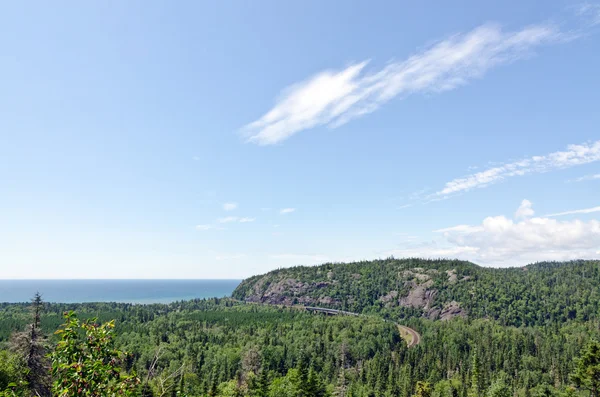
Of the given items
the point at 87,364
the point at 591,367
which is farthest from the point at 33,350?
the point at 591,367

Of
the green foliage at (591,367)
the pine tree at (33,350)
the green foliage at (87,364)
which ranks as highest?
the green foliage at (87,364)

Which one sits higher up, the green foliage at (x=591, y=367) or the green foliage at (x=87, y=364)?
the green foliage at (x=87, y=364)

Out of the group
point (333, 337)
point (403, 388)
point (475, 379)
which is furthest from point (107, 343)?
point (333, 337)

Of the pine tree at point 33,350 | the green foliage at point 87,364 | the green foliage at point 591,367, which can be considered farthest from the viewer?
the green foliage at point 591,367

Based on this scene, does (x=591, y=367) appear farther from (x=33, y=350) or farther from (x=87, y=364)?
(x=33, y=350)

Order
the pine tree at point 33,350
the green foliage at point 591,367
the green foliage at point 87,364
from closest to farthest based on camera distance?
the green foliage at point 87,364 < the pine tree at point 33,350 < the green foliage at point 591,367

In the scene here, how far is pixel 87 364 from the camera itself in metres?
10.3

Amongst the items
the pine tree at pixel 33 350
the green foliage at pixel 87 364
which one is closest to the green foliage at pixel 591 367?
the green foliage at pixel 87 364

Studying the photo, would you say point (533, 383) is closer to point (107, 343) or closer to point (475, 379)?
point (475, 379)

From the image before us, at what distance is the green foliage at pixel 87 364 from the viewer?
396 inches

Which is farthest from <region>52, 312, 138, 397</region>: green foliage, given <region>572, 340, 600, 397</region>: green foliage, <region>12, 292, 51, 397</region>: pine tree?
<region>572, 340, 600, 397</region>: green foliage

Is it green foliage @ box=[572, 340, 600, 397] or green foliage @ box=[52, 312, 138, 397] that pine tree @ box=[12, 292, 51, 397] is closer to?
green foliage @ box=[52, 312, 138, 397]

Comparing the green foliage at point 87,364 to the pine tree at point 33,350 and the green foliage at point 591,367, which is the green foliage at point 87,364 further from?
the green foliage at point 591,367

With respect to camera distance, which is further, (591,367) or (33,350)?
(591,367)
